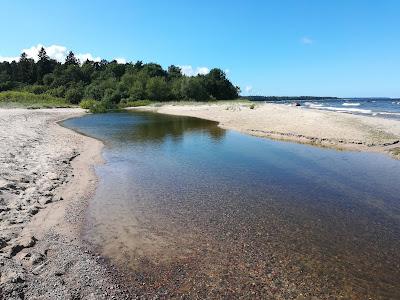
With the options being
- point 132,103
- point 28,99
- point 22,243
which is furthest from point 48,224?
point 132,103

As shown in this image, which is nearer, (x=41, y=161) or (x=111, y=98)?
(x=41, y=161)

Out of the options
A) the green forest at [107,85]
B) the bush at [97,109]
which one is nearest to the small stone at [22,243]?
the bush at [97,109]

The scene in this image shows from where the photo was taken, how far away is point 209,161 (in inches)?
920

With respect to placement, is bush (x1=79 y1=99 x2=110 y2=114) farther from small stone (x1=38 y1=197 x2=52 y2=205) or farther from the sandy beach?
small stone (x1=38 y1=197 x2=52 y2=205)

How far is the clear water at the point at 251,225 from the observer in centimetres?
887

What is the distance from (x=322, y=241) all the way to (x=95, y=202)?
9215 millimetres

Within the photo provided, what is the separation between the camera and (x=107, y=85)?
391 ft

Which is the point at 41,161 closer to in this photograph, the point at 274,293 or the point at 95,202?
the point at 95,202

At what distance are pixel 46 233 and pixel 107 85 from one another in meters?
114

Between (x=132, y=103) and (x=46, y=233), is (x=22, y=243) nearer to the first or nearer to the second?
(x=46, y=233)

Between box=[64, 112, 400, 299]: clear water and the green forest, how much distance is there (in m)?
72.4

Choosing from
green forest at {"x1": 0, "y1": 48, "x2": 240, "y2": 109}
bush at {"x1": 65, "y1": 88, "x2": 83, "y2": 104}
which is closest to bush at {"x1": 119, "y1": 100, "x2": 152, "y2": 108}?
green forest at {"x1": 0, "y1": 48, "x2": 240, "y2": 109}

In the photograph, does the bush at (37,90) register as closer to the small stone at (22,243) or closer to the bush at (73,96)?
the bush at (73,96)

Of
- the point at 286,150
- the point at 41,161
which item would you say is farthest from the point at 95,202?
the point at 286,150
